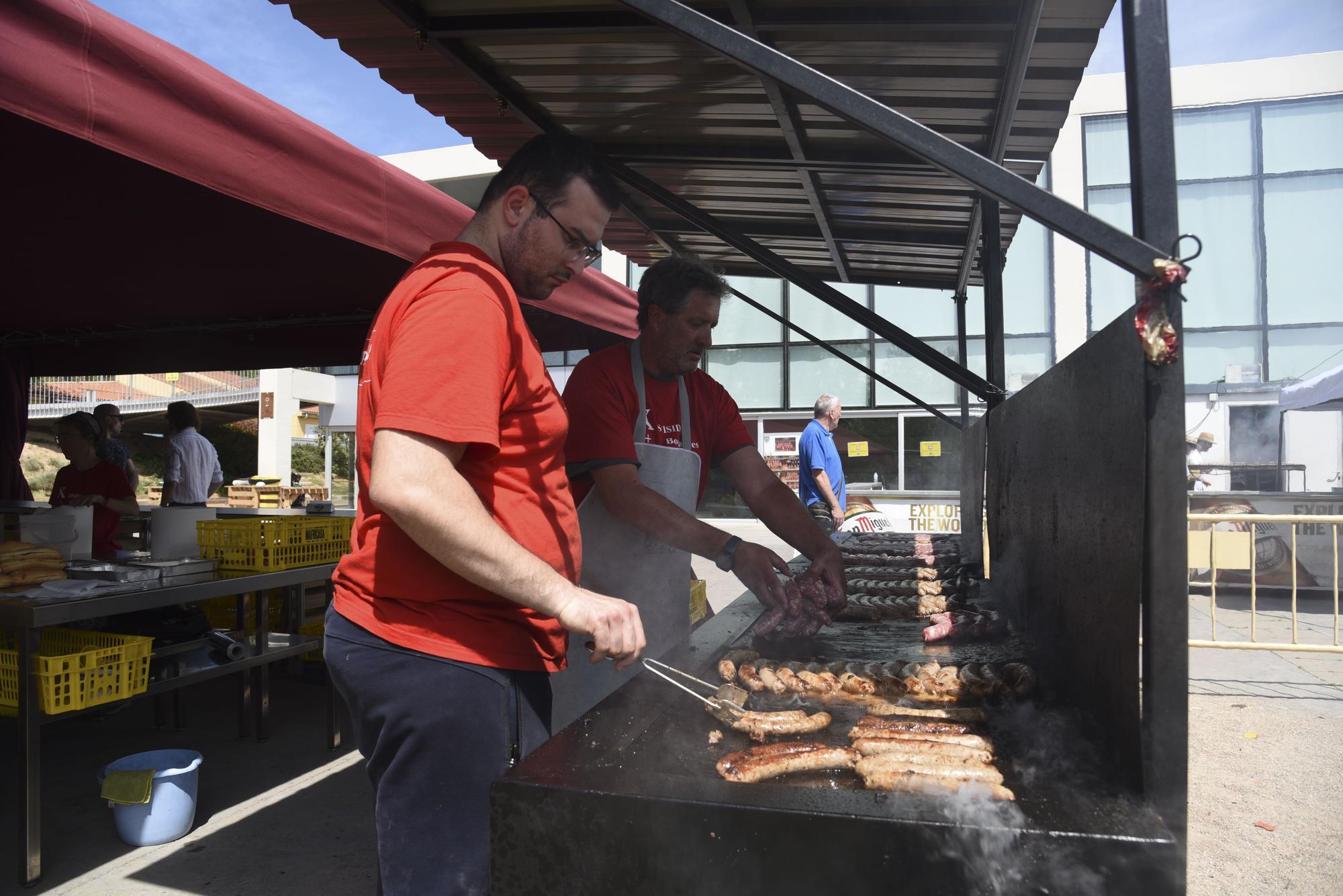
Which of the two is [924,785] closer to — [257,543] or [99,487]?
[257,543]

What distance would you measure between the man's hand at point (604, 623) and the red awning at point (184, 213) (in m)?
1.93

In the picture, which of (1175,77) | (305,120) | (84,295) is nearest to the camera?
(305,120)

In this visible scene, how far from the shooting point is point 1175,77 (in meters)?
15.6

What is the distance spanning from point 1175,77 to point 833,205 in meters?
15.5

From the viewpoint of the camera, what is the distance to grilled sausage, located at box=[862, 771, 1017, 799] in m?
1.46

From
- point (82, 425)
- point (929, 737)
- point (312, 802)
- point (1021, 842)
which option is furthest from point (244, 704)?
point (1021, 842)

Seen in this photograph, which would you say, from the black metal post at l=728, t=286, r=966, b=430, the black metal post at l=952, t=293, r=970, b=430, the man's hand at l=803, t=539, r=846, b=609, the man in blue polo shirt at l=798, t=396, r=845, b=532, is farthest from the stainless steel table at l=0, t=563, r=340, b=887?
the black metal post at l=952, t=293, r=970, b=430

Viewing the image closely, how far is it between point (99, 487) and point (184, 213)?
3.65m

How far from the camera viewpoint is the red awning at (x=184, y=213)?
7.39 feet

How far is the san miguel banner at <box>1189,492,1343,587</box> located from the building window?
20.1 ft

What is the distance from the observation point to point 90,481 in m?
6.36

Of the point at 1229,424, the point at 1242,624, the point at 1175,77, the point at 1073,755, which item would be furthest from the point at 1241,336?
the point at 1073,755

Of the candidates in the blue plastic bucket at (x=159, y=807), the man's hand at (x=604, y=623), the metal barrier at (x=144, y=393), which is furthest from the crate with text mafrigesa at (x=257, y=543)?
the metal barrier at (x=144, y=393)

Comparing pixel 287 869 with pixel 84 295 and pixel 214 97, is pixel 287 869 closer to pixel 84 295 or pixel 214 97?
pixel 214 97
